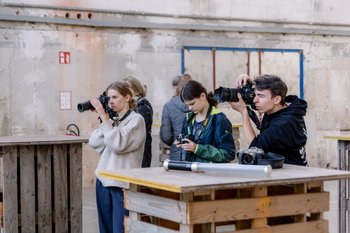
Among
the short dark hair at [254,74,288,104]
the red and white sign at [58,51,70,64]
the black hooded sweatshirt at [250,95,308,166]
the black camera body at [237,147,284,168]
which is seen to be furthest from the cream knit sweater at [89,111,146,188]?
the red and white sign at [58,51,70,64]

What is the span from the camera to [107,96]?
251 inches

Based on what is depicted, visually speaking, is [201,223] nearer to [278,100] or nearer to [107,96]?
[278,100]

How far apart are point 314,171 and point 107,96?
83.6 inches

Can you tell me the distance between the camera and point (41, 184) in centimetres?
722

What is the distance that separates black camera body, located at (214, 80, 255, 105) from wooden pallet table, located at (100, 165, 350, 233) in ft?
1.86

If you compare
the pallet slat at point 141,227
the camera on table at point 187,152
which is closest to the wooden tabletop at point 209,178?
the pallet slat at point 141,227

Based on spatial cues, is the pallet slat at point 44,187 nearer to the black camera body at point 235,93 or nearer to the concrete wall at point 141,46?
the black camera body at point 235,93

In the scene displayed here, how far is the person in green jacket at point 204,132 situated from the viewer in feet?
18.2

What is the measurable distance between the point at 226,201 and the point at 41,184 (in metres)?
3.08

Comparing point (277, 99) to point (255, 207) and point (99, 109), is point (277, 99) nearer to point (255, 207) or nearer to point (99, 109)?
point (255, 207)

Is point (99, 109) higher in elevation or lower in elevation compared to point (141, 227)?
higher

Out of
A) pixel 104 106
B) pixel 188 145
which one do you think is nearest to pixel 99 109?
pixel 104 106

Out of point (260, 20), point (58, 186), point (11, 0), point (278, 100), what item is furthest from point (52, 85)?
point (278, 100)

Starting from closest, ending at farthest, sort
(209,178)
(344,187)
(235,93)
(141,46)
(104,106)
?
1. (209,178)
2. (235,93)
3. (104,106)
4. (344,187)
5. (141,46)
